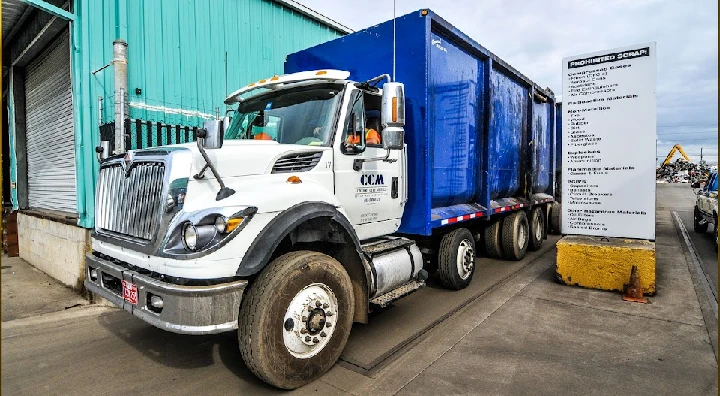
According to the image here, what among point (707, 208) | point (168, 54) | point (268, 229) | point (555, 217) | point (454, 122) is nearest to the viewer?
point (268, 229)

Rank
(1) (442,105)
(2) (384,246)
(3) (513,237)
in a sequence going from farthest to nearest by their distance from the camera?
(3) (513,237), (1) (442,105), (2) (384,246)

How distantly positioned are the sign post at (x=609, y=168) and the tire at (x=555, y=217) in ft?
16.0

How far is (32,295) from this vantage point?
6.23 meters

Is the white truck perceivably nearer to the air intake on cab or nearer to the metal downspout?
the air intake on cab

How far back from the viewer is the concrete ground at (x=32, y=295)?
561 cm

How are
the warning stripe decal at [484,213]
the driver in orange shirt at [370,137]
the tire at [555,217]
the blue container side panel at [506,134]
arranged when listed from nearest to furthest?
the driver in orange shirt at [370,137]
the warning stripe decal at [484,213]
the blue container side panel at [506,134]
the tire at [555,217]

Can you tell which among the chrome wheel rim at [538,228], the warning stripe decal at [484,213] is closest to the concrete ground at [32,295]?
the warning stripe decal at [484,213]

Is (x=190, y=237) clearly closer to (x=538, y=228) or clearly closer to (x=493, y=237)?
(x=493, y=237)

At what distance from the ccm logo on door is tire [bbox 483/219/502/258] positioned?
3882mm

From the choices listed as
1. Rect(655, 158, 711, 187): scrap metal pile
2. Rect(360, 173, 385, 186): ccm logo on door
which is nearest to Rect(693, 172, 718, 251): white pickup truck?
Rect(360, 173, 385, 186): ccm logo on door

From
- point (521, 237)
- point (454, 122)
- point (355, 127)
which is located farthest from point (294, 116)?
point (521, 237)

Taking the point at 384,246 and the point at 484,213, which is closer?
the point at 384,246

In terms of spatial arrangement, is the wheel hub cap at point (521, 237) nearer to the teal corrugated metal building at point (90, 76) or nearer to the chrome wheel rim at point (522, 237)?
the chrome wheel rim at point (522, 237)

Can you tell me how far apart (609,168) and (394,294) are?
13.2 ft
